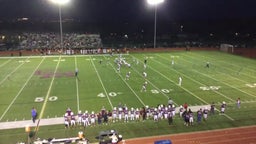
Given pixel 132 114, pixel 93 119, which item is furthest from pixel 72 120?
pixel 132 114

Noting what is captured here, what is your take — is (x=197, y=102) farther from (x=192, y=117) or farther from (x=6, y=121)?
(x=6, y=121)

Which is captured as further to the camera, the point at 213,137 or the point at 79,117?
the point at 79,117

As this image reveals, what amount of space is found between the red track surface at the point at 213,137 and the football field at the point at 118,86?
2253 mm

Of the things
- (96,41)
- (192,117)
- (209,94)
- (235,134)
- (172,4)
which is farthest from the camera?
(172,4)

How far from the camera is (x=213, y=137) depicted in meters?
16.2

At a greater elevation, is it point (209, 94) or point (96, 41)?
point (96, 41)

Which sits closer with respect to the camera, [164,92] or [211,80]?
[164,92]

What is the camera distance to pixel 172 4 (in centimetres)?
10531

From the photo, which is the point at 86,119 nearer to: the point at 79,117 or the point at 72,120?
the point at 79,117

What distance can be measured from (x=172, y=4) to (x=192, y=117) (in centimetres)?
9185

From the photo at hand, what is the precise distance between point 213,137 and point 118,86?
1222 centimetres

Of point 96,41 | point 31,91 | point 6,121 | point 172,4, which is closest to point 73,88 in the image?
point 31,91

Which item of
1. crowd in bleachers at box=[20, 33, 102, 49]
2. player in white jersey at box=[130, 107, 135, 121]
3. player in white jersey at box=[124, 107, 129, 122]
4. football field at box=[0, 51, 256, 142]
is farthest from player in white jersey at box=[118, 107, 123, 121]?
crowd in bleachers at box=[20, 33, 102, 49]

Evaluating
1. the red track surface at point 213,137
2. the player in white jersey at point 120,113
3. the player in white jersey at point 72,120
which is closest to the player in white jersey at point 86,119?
the player in white jersey at point 72,120
